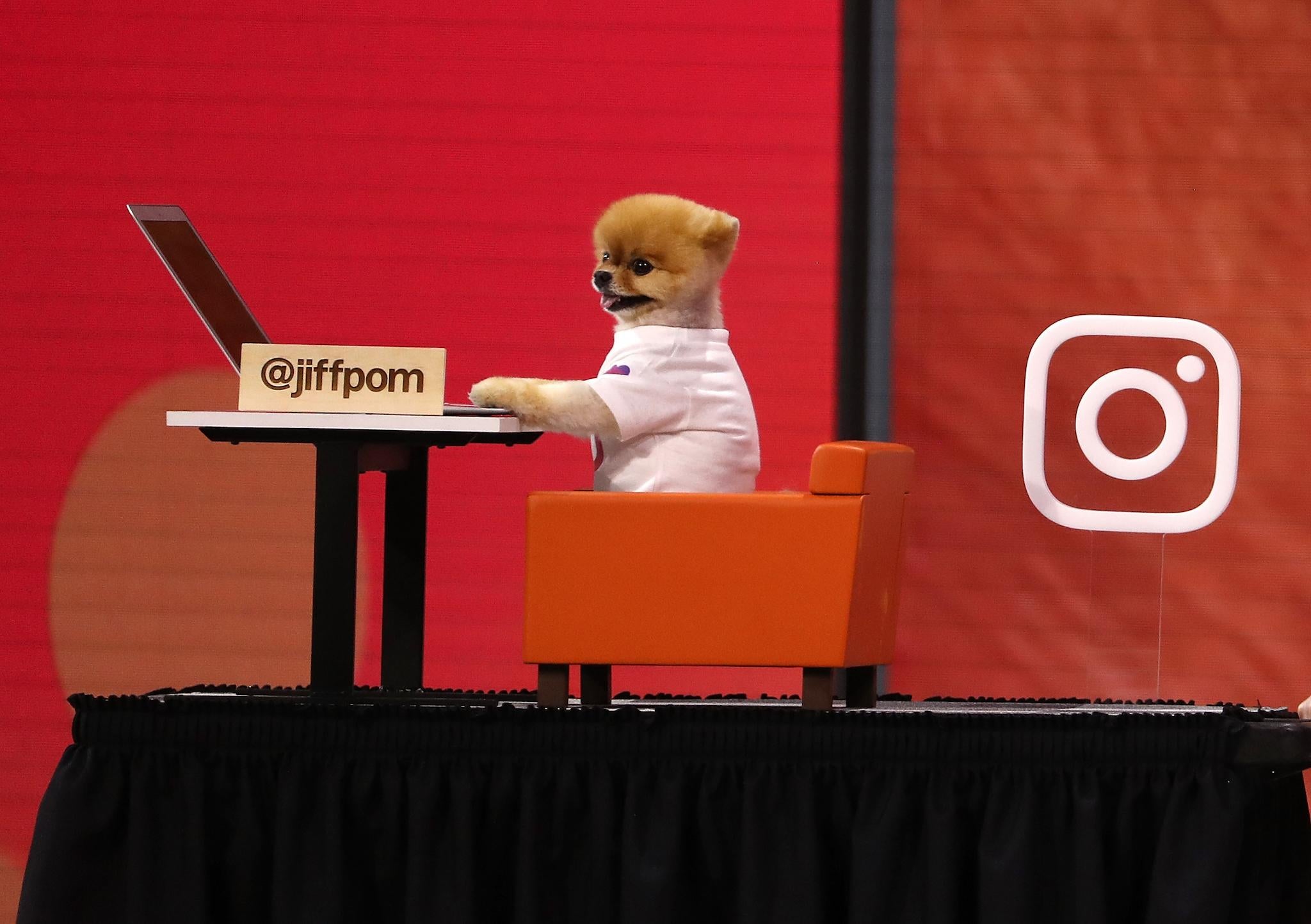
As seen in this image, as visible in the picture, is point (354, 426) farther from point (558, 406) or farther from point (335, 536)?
point (558, 406)

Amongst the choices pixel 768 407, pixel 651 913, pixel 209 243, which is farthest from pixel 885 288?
pixel 651 913

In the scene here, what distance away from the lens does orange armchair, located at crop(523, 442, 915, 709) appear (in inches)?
68.8

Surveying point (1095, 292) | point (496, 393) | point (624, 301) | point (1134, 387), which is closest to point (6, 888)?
point (496, 393)

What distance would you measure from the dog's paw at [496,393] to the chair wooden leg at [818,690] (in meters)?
0.57

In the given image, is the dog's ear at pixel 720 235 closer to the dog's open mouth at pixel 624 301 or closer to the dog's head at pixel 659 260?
the dog's head at pixel 659 260

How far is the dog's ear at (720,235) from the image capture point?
1.99 m

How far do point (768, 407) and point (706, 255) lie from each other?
3.53 ft

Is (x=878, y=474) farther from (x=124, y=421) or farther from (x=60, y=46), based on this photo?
(x=60, y=46)

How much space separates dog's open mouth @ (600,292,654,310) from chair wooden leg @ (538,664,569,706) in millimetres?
560

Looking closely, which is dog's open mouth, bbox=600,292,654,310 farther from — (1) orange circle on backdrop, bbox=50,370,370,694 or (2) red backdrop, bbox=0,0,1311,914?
(1) orange circle on backdrop, bbox=50,370,370,694

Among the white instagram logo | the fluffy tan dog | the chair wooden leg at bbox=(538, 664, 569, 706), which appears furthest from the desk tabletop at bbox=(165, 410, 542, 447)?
the white instagram logo

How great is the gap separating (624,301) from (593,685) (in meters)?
0.58

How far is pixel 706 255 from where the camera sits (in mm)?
1992

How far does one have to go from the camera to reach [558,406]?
6.06 feet
